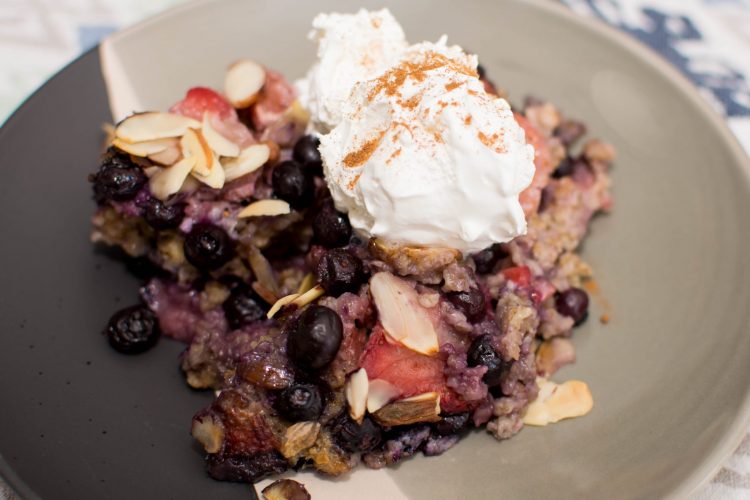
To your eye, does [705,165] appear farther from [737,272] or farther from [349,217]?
[349,217]

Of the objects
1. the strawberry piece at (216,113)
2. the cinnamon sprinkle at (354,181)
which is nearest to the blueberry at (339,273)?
the cinnamon sprinkle at (354,181)

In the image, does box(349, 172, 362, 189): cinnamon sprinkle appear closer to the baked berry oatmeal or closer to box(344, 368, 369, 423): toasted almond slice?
the baked berry oatmeal

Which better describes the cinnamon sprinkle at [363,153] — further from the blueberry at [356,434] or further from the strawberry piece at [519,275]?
the blueberry at [356,434]

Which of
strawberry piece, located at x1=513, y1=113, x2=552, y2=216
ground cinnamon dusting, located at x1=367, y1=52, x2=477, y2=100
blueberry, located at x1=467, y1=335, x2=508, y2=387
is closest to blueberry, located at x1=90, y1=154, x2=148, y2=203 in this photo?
ground cinnamon dusting, located at x1=367, y1=52, x2=477, y2=100

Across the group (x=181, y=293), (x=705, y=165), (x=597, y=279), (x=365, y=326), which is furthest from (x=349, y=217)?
(x=705, y=165)

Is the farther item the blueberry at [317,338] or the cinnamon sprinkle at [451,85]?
the cinnamon sprinkle at [451,85]

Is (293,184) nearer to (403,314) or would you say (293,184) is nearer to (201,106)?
(201,106)
